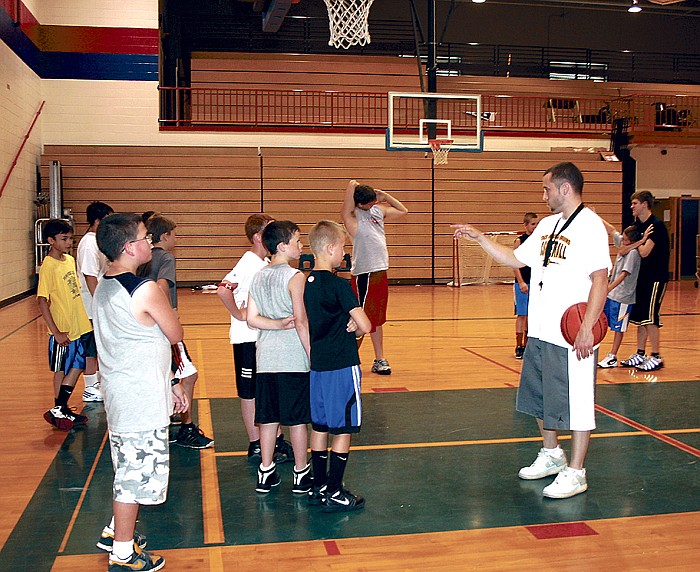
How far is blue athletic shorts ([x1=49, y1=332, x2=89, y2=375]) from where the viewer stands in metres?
5.64

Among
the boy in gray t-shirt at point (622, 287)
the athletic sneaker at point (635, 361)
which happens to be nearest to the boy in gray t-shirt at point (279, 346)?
the boy in gray t-shirt at point (622, 287)

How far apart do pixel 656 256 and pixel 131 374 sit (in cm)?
612

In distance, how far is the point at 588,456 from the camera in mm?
4770

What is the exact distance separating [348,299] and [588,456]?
206 cm

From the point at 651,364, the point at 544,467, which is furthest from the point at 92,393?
the point at 651,364

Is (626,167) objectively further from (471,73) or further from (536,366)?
(536,366)

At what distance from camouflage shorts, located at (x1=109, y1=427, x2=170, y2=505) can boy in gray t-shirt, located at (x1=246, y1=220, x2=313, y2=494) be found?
2.96ft

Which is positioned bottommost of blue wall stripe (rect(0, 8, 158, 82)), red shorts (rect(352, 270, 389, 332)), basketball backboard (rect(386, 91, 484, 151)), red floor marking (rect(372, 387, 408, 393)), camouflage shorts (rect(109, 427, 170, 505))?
red floor marking (rect(372, 387, 408, 393))

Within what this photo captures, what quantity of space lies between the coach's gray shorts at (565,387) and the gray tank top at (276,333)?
1355mm

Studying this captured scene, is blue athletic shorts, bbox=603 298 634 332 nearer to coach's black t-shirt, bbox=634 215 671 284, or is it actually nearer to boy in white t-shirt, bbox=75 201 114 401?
coach's black t-shirt, bbox=634 215 671 284

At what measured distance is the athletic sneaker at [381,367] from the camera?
7.53 metres

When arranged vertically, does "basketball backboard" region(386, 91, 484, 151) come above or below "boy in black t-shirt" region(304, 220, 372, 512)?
above

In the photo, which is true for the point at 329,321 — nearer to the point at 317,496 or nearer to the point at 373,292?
the point at 317,496

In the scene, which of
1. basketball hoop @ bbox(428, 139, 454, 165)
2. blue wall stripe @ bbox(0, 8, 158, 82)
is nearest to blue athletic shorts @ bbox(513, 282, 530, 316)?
basketball hoop @ bbox(428, 139, 454, 165)
